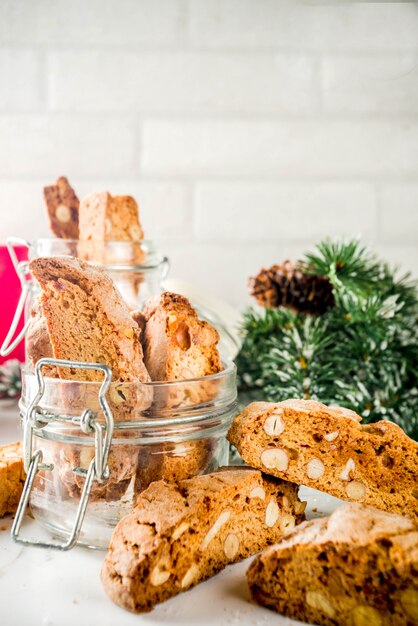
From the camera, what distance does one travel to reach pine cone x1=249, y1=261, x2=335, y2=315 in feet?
3.98

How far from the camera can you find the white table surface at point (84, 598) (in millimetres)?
608

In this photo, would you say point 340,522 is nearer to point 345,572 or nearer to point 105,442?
point 345,572

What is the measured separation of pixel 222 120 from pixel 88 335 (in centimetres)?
110

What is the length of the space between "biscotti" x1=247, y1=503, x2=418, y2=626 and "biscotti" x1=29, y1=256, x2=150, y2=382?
226 millimetres

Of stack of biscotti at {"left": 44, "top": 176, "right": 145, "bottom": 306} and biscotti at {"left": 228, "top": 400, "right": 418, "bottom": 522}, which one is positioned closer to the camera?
biscotti at {"left": 228, "top": 400, "right": 418, "bottom": 522}

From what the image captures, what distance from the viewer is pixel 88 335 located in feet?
2.40

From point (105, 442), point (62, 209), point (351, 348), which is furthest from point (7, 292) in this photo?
point (105, 442)

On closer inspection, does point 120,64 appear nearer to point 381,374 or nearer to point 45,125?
point 45,125

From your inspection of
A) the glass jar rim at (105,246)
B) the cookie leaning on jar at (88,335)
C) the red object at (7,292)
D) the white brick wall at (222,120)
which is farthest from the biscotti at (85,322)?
the white brick wall at (222,120)

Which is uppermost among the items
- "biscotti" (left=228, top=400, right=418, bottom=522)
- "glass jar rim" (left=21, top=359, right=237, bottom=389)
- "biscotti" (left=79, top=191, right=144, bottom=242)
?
"biscotti" (left=79, top=191, right=144, bottom=242)

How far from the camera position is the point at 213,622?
61 cm

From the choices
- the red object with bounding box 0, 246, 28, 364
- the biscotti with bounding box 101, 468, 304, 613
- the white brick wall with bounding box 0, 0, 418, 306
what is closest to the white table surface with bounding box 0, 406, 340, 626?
the biscotti with bounding box 101, 468, 304, 613

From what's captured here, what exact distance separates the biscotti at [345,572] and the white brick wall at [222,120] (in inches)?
45.8

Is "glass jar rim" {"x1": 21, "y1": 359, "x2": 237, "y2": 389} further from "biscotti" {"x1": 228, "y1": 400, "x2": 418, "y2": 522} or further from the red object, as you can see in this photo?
the red object
